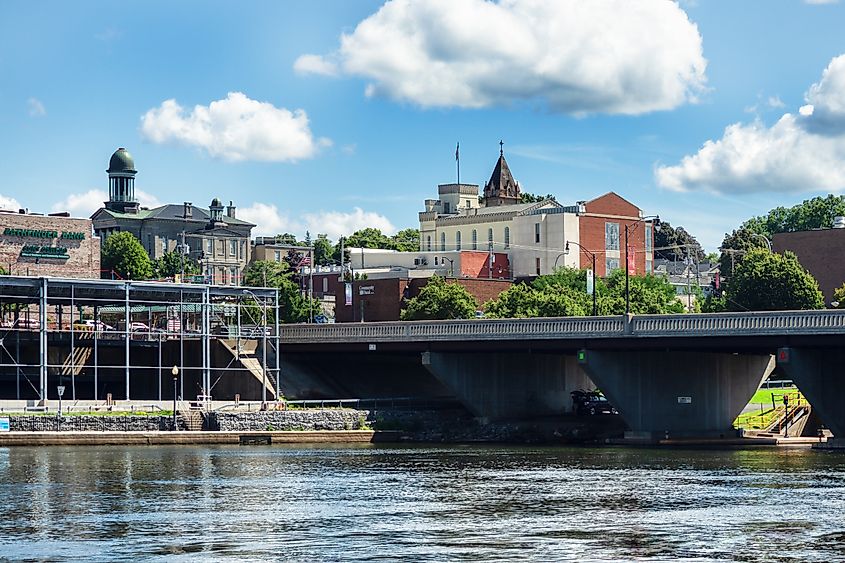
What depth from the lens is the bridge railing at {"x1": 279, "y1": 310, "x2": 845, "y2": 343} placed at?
268ft

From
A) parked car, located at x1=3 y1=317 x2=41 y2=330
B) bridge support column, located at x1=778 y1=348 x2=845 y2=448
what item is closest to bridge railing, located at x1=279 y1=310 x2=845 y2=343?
bridge support column, located at x1=778 y1=348 x2=845 y2=448

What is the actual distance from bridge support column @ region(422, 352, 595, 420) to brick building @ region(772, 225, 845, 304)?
203 ft

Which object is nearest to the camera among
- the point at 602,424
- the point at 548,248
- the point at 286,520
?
the point at 286,520

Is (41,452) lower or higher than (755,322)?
lower

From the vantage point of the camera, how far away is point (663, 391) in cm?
9225

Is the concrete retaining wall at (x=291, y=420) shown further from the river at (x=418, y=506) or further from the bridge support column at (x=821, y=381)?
the bridge support column at (x=821, y=381)

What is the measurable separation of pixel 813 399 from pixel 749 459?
7.40 meters

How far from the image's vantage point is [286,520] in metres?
50.8

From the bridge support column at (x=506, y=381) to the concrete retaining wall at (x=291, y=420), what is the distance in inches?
253

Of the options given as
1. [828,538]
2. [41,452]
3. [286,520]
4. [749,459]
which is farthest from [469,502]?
[41,452]

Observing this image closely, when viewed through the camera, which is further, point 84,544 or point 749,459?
point 749,459

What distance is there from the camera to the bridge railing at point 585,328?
268ft

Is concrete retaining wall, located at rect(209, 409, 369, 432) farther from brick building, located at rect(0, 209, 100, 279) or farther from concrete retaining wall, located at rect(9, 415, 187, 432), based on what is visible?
brick building, located at rect(0, 209, 100, 279)

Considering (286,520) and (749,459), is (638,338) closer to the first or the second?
(749,459)
